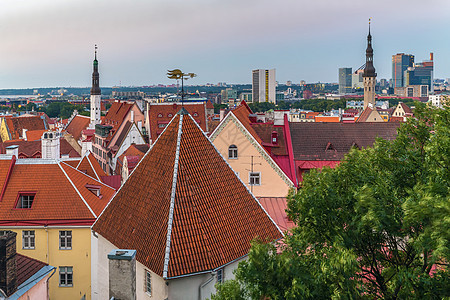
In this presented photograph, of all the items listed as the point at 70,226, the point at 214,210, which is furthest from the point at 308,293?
the point at 70,226

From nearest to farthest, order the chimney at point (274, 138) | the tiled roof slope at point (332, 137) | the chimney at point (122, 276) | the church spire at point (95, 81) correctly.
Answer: the chimney at point (122, 276) → the tiled roof slope at point (332, 137) → the chimney at point (274, 138) → the church spire at point (95, 81)

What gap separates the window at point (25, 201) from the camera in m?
32.6

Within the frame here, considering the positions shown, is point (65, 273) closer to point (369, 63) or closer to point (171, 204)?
point (171, 204)

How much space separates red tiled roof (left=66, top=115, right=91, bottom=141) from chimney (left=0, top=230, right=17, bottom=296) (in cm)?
9114

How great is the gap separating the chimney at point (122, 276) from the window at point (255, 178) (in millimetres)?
22119

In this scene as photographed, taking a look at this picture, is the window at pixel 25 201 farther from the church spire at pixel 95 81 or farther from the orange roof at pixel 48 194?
the church spire at pixel 95 81

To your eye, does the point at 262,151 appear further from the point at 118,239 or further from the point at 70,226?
the point at 118,239

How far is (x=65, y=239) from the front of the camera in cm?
3200

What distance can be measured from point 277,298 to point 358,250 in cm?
324

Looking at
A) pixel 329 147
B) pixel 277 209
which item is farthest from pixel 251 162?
pixel 329 147

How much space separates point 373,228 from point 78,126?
105809 millimetres

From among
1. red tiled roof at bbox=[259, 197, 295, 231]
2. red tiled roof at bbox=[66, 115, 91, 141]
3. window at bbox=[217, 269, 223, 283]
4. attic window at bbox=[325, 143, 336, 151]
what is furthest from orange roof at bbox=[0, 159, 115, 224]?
red tiled roof at bbox=[66, 115, 91, 141]

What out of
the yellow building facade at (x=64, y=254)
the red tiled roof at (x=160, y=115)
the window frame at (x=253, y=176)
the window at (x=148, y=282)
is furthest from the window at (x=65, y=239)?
the red tiled roof at (x=160, y=115)

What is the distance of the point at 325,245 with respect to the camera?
48.1 ft
